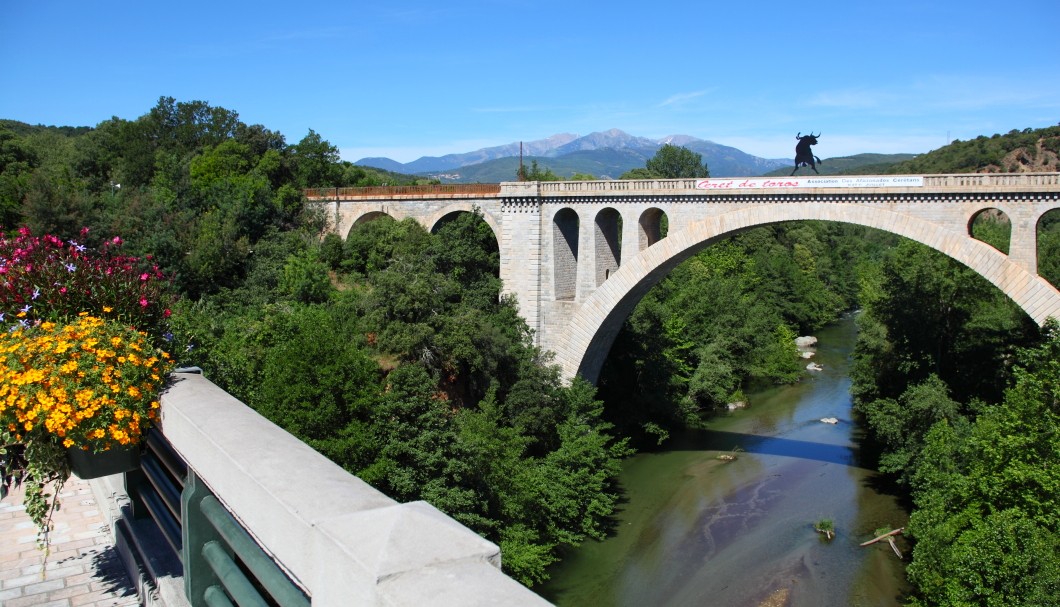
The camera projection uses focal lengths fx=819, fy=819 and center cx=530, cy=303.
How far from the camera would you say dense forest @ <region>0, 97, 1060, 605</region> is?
14.2m

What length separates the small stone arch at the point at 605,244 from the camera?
2309 cm

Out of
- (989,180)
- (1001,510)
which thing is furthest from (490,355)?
(989,180)

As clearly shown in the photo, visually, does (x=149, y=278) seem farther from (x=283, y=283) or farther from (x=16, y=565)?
(x=283, y=283)

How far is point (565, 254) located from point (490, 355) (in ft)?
15.2

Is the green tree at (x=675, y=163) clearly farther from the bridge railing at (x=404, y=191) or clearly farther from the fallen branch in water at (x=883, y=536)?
the fallen branch in water at (x=883, y=536)

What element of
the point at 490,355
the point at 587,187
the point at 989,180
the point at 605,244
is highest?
the point at 989,180

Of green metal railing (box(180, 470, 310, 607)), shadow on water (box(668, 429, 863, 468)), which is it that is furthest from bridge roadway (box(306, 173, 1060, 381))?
green metal railing (box(180, 470, 310, 607))

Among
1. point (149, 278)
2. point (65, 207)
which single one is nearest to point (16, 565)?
point (149, 278)

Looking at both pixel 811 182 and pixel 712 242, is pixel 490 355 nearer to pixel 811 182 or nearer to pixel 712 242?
pixel 712 242

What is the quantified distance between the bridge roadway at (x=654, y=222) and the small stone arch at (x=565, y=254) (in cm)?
4

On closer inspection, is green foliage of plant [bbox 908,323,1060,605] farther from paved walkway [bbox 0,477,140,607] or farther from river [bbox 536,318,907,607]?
paved walkway [bbox 0,477,140,607]

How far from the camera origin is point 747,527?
18891 mm

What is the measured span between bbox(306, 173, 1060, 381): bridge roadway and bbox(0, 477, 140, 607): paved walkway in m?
17.3

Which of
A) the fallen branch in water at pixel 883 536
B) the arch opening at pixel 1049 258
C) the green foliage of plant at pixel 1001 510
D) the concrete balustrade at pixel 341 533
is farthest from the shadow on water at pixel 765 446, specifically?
the concrete balustrade at pixel 341 533
